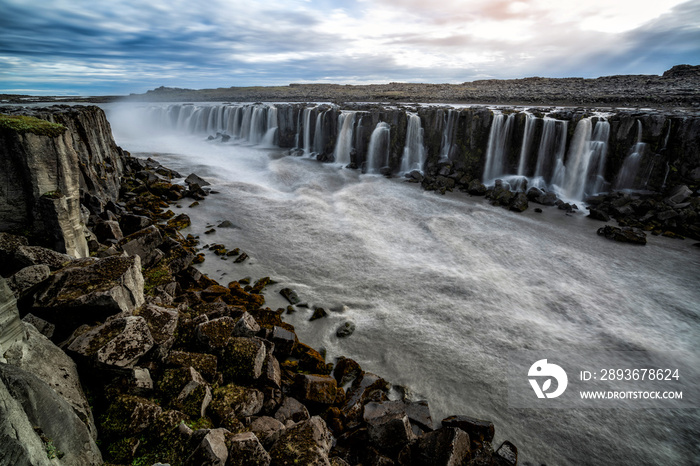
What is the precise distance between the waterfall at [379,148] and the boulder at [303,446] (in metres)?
24.1

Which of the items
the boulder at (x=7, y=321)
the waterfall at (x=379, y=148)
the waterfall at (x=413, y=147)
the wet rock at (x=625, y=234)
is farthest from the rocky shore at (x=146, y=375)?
the waterfall at (x=379, y=148)

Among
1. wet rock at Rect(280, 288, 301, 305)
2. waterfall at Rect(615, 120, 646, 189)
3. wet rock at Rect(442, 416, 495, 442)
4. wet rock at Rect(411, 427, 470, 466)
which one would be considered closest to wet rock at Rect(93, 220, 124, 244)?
wet rock at Rect(280, 288, 301, 305)

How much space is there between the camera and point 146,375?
5.16 meters

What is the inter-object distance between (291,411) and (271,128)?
35453mm

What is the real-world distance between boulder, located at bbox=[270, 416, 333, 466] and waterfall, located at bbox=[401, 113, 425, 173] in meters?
23.8

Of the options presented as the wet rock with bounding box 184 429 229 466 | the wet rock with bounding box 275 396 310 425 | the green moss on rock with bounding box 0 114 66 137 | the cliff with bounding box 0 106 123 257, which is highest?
the green moss on rock with bounding box 0 114 66 137

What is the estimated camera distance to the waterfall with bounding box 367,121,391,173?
27.6 meters

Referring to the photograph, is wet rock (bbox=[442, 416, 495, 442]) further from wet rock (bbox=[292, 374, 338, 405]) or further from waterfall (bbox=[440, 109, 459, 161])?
waterfall (bbox=[440, 109, 459, 161])

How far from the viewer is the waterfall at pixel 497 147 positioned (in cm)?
2328

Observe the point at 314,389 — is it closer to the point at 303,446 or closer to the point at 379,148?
the point at 303,446

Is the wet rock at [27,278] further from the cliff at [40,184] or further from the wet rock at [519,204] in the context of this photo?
the wet rock at [519,204]

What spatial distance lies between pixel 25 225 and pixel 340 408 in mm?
7709

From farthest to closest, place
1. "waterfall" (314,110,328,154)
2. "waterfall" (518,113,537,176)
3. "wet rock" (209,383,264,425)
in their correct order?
"waterfall" (314,110,328,154), "waterfall" (518,113,537,176), "wet rock" (209,383,264,425)

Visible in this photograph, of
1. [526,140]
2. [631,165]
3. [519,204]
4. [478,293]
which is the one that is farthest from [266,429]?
[631,165]
